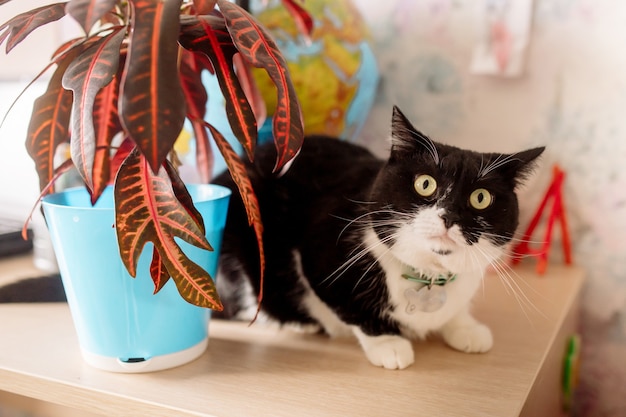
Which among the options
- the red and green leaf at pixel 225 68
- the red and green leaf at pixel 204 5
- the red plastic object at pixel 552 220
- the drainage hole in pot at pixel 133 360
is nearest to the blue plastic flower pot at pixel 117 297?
the drainage hole in pot at pixel 133 360

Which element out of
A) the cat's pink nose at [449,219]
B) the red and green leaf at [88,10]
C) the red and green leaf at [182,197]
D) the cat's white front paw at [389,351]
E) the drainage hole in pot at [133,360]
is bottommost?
the drainage hole in pot at [133,360]

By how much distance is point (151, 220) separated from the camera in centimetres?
66

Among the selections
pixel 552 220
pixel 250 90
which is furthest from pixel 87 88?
pixel 552 220

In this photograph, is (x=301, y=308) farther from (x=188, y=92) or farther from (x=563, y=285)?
(x=563, y=285)

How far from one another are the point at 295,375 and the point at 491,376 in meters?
0.27

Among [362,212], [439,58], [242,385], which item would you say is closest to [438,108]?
[439,58]

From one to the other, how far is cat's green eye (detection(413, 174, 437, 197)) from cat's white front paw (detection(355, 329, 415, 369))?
0.75ft

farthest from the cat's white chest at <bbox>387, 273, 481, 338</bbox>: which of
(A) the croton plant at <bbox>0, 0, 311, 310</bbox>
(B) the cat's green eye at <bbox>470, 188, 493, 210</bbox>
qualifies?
(A) the croton plant at <bbox>0, 0, 311, 310</bbox>

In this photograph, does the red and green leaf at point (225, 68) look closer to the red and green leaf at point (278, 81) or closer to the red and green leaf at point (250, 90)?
the red and green leaf at point (278, 81)

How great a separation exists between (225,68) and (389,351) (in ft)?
1.47

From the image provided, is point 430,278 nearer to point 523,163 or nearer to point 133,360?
point 523,163

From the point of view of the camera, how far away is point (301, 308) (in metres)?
0.96

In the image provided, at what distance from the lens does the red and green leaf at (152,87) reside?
526mm

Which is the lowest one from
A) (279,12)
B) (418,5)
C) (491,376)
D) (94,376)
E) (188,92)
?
(94,376)
